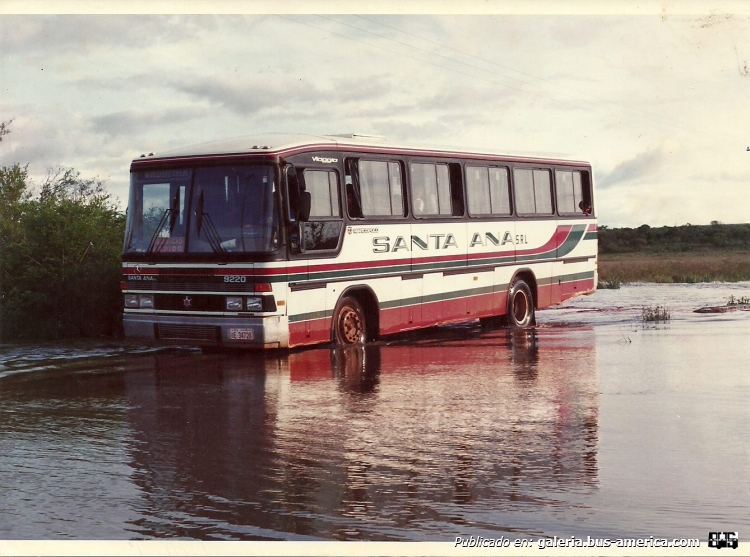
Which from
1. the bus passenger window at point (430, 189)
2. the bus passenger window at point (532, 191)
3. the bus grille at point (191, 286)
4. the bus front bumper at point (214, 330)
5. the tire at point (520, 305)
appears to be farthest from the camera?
the bus passenger window at point (532, 191)

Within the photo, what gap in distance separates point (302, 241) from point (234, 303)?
1.35 meters

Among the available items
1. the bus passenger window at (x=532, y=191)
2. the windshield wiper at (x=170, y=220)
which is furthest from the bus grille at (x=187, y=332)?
the bus passenger window at (x=532, y=191)

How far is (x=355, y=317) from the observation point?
59.0 ft

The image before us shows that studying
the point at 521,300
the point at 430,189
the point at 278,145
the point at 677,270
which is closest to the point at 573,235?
the point at 521,300

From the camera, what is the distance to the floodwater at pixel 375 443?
23.8ft

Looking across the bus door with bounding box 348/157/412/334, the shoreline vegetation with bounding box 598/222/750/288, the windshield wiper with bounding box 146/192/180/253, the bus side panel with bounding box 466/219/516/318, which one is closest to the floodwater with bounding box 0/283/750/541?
the bus door with bounding box 348/157/412/334

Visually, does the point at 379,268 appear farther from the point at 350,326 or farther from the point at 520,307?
the point at 520,307

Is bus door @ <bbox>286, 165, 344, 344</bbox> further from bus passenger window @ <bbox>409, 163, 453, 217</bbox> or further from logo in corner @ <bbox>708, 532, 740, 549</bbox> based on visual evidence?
logo in corner @ <bbox>708, 532, 740, 549</bbox>

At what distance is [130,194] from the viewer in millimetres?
17016

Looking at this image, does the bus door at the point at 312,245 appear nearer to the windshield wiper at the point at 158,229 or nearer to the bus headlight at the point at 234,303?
the bus headlight at the point at 234,303

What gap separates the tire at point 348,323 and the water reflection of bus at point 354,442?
1012mm

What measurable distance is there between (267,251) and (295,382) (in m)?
2.53

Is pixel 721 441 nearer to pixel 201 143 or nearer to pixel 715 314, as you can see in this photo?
pixel 201 143

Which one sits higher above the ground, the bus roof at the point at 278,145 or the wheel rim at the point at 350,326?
the bus roof at the point at 278,145
